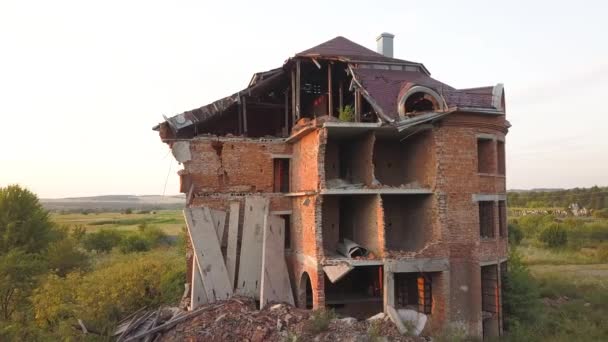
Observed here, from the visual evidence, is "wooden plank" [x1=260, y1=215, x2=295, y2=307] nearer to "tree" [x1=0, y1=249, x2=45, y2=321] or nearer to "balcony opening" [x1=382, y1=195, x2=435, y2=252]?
"balcony opening" [x1=382, y1=195, x2=435, y2=252]

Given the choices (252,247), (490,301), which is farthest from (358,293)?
(490,301)

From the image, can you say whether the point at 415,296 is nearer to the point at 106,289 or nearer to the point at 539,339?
the point at 539,339

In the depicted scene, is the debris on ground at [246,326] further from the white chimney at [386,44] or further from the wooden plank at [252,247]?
the white chimney at [386,44]

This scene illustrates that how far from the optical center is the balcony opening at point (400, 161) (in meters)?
14.4

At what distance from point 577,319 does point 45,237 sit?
94.2ft

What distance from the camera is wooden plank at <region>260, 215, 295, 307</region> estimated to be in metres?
14.6

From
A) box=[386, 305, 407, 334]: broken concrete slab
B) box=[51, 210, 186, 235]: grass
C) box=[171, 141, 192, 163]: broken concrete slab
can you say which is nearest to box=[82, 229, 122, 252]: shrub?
box=[51, 210, 186, 235]: grass

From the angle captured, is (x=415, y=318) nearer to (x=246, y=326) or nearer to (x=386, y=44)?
(x=246, y=326)

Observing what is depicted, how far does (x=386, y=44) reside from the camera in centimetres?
1848

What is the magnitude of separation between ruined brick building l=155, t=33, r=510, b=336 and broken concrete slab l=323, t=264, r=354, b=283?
1.6 inches

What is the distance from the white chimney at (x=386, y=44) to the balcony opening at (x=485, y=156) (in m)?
6.11

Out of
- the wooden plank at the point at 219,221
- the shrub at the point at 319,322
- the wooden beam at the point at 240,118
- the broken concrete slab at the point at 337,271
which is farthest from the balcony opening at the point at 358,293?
the wooden beam at the point at 240,118

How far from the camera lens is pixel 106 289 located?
16422 millimetres

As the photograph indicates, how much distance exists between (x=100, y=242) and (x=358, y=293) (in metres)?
42.5
